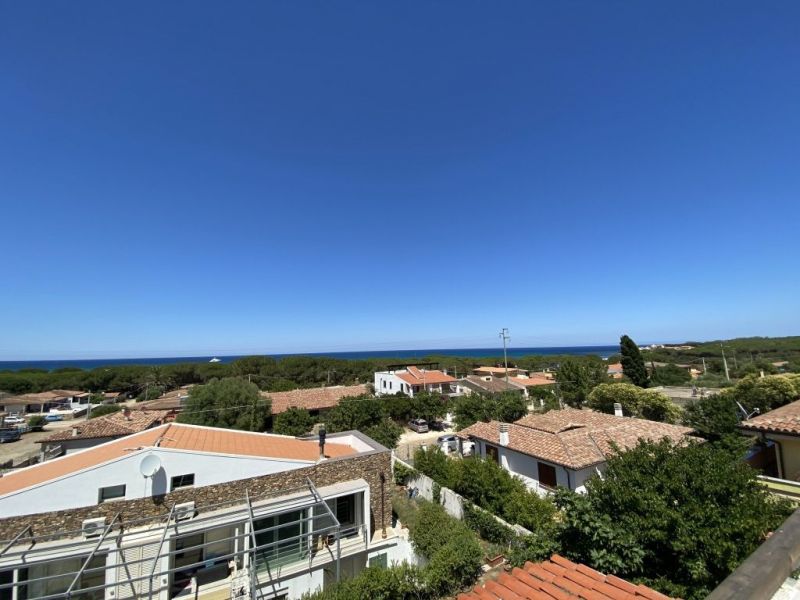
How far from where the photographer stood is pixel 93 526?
11.1m

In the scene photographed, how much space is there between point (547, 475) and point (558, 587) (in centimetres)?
1525

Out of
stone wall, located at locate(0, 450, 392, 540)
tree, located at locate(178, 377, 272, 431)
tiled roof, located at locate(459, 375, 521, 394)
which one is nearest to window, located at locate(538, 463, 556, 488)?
stone wall, located at locate(0, 450, 392, 540)

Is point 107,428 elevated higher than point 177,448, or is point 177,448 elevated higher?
point 177,448

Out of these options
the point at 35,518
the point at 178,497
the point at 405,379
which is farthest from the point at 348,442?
the point at 405,379

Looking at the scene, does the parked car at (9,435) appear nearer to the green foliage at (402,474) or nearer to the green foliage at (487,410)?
the green foliage at (402,474)

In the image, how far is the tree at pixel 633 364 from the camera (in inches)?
1861

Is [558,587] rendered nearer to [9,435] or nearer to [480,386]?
[480,386]

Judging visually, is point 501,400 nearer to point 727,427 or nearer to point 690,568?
point 727,427

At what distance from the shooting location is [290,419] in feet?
112

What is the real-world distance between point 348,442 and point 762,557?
19.4 meters

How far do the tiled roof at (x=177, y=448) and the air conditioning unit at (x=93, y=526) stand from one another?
1.64 meters

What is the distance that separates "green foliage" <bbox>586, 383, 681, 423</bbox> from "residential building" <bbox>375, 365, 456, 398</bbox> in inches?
909

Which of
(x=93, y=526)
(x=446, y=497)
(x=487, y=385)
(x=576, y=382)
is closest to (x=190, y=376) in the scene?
(x=487, y=385)

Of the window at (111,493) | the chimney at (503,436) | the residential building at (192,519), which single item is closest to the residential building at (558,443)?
the chimney at (503,436)
